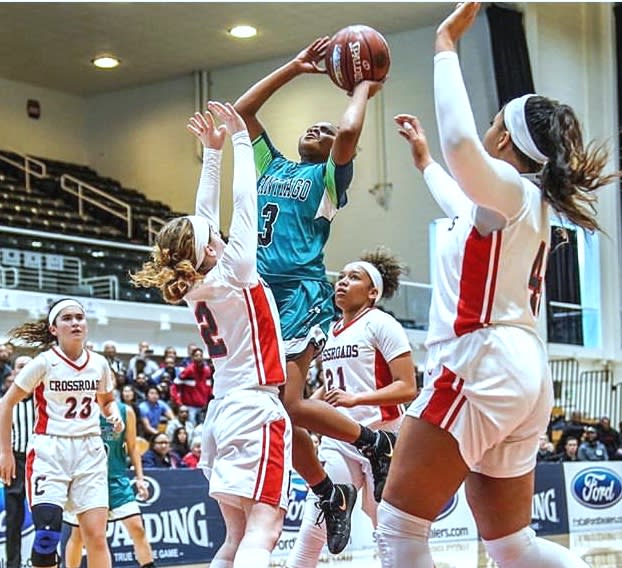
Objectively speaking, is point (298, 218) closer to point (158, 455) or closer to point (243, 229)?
point (243, 229)

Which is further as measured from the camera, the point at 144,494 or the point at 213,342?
the point at 144,494

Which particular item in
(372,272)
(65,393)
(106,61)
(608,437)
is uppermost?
(106,61)

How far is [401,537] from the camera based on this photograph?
3318 millimetres

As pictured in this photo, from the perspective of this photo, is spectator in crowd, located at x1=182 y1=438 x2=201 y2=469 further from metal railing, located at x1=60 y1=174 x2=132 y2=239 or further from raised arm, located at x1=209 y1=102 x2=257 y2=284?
metal railing, located at x1=60 y1=174 x2=132 y2=239

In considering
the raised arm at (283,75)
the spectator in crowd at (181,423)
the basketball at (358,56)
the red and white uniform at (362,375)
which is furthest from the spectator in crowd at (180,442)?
the basketball at (358,56)

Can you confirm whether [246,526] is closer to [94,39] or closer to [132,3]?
[132,3]

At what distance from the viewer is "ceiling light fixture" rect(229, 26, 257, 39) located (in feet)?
61.9

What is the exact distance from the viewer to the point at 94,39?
19453mm

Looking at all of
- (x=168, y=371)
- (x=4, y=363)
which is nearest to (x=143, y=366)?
(x=168, y=371)

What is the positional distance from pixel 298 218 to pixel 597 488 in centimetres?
983

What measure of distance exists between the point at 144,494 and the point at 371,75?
165 inches

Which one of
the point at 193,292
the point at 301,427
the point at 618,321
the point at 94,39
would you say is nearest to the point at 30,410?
the point at 301,427

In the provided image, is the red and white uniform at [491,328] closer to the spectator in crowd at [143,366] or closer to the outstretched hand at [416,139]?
the outstretched hand at [416,139]

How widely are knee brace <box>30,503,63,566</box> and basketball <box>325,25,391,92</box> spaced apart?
115 inches
